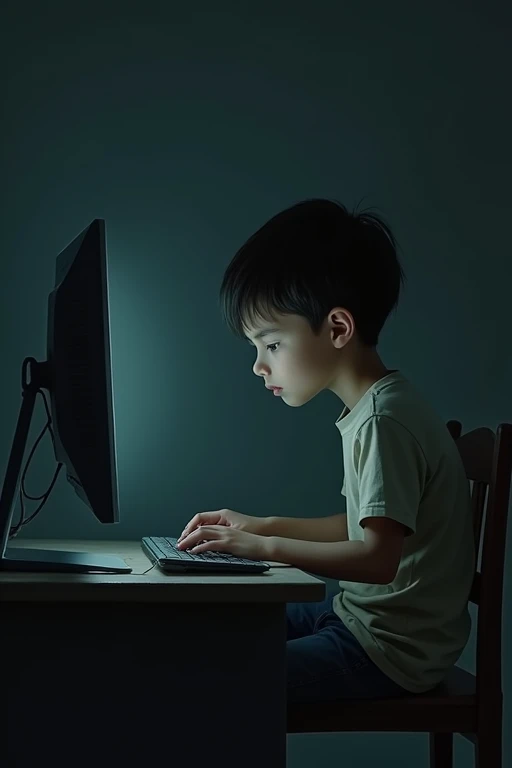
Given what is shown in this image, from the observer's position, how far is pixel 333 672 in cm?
120

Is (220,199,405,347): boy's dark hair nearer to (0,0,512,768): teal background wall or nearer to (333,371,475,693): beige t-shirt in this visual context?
(333,371,475,693): beige t-shirt

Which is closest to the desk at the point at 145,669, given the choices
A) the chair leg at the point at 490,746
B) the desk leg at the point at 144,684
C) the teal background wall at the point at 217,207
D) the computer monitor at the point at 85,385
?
the desk leg at the point at 144,684

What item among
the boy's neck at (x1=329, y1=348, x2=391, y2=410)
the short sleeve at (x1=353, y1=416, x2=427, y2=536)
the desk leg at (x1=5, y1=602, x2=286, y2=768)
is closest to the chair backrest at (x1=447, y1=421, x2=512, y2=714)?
the short sleeve at (x1=353, y1=416, x2=427, y2=536)

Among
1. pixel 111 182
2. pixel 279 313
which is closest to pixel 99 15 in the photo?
pixel 111 182

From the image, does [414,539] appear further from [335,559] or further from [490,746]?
[490,746]

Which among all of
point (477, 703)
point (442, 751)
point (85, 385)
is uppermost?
point (85, 385)

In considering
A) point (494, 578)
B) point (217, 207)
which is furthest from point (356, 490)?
point (217, 207)

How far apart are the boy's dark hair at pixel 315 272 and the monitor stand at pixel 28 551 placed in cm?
40

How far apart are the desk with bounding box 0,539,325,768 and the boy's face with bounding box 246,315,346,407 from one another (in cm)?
49

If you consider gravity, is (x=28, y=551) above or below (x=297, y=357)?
below

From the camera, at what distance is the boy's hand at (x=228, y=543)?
1168 millimetres

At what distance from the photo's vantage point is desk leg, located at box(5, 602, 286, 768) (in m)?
0.96

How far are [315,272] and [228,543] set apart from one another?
475 mm

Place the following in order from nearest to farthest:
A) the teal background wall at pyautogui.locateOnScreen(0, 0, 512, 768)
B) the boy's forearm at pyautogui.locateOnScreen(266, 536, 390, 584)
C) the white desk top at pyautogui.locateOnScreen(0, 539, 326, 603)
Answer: the white desk top at pyautogui.locateOnScreen(0, 539, 326, 603), the boy's forearm at pyautogui.locateOnScreen(266, 536, 390, 584), the teal background wall at pyautogui.locateOnScreen(0, 0, 512, 768)
